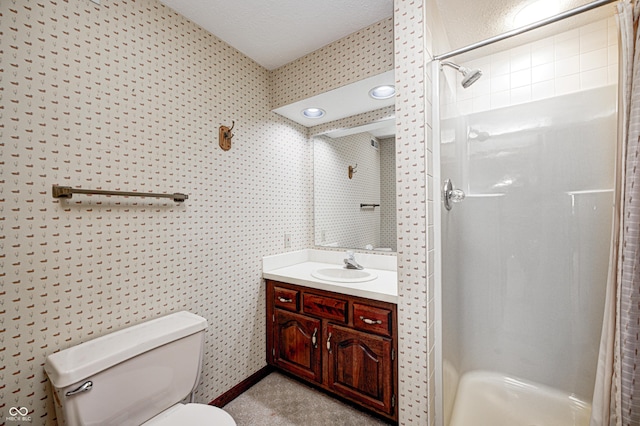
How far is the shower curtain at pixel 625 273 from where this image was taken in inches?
32.7

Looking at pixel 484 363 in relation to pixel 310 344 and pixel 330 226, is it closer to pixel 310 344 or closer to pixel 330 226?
pixel 310 344

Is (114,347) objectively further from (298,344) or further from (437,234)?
(437,234)

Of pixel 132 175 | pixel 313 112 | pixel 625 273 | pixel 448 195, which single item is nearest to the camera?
pixel 625 273

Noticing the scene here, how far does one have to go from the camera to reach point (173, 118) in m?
1.50

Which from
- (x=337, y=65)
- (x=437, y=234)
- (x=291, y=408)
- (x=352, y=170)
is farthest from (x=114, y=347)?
(x=337, y=65)

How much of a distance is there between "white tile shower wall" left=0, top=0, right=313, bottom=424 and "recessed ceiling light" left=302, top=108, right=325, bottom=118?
358mm

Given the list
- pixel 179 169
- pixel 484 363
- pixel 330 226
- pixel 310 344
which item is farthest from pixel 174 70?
pixel 484 363

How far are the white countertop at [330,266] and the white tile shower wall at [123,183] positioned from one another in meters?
0.18

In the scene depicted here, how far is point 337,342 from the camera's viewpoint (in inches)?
65.9

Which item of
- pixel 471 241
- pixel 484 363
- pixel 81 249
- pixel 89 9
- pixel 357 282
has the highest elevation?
pixel 89 9

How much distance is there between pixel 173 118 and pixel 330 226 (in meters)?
1.45

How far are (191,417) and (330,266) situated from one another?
1.36 m

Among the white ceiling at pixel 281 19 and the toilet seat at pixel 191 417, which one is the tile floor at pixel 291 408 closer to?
the toilet seat at pixel 191 417

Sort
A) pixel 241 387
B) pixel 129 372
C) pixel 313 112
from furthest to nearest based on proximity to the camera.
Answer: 1. pixel 313 112
2. pixel 241 387
3. pixel 129 372
